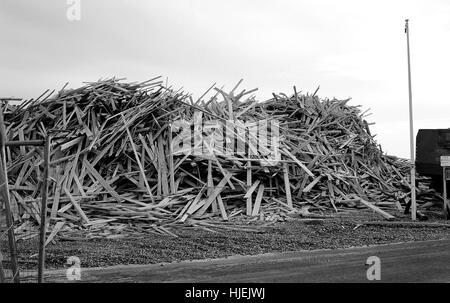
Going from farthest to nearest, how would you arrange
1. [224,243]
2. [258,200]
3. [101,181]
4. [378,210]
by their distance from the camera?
[378,210] < [258,200] < [101,181] < [224,243]

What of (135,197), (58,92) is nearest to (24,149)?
(58,92)

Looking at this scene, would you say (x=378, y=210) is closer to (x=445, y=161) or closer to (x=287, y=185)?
(x=445, y=161)

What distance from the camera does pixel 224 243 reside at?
1180cm

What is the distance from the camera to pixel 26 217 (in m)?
13.4

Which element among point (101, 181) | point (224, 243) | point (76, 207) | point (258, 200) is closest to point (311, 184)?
point (258, 200)

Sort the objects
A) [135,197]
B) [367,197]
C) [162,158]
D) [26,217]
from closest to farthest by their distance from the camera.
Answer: [26,217] < [135,197] < [162,158] < [367,197]

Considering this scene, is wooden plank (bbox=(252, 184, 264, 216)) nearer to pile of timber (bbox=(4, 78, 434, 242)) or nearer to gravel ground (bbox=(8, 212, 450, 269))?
pile of timber (bbox=(4, 78, 434, 242))

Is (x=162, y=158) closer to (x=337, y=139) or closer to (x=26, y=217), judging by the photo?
(x=26, y=217)

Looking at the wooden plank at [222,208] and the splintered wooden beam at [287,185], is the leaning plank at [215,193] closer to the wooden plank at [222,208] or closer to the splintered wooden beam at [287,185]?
the wooden plank at [222,208]

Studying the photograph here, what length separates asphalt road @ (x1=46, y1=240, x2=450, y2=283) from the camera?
325 inches

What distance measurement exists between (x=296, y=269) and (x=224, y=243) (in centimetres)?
299

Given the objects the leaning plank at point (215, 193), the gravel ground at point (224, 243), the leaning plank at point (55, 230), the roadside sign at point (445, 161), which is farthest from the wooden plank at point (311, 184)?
the leaning plank at point (55, 230)

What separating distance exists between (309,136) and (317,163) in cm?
200

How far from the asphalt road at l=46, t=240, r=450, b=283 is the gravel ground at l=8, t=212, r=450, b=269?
1.80 ft
